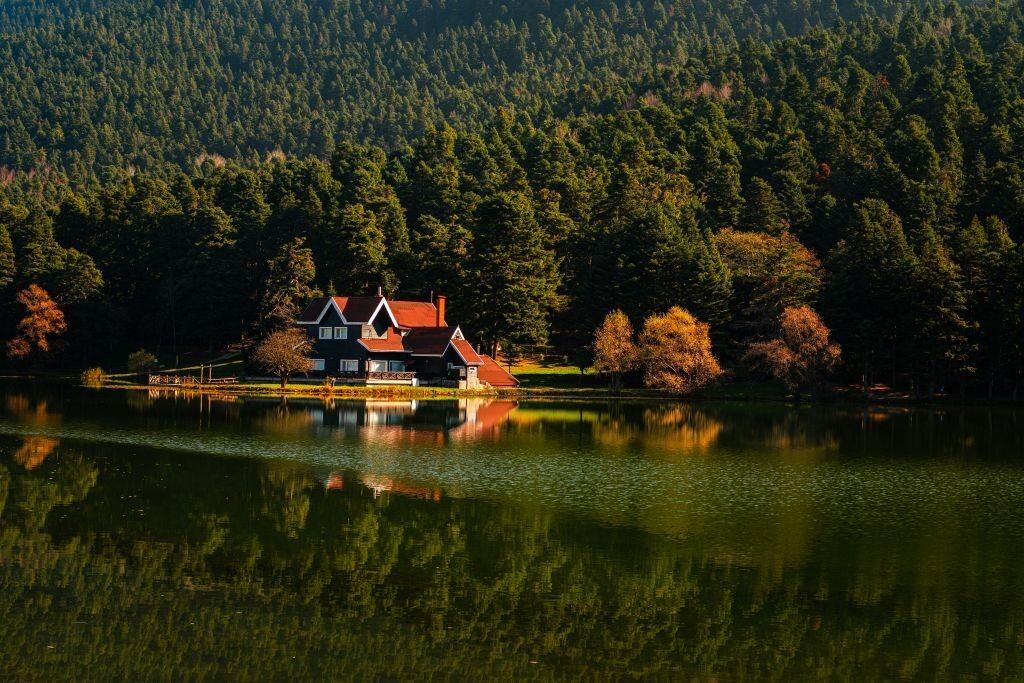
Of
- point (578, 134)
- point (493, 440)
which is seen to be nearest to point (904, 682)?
point (493, 440)

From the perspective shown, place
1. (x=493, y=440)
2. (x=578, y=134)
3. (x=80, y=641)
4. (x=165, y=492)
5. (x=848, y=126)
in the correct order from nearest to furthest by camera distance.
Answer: (x=80, y=641)
(x=165, y=492)
(x=493, y=440)
(x=848, y=126)
(x=578, y=134)

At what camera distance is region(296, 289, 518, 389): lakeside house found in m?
91.8

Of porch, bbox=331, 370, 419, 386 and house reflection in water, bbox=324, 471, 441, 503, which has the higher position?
porch, bbox=331, 370, 419, 386

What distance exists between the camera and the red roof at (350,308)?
94706mm

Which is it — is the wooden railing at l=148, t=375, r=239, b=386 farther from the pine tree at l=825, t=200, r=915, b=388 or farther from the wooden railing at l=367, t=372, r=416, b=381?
the pine tree at l=825, t=200, r=915, b=388

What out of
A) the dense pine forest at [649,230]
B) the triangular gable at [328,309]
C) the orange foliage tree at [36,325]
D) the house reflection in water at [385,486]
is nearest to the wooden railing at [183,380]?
the triangular gable at [328,309]

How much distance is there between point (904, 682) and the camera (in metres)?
17.8

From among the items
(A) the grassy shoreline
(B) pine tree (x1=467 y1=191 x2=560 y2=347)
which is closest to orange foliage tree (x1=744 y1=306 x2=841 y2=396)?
(A) the grassy shoreline

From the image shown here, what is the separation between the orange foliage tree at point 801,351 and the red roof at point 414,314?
29.3 meters

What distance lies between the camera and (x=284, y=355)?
89.8 m

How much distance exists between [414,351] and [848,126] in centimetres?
7777

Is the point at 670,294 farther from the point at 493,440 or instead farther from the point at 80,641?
the point at 80,641

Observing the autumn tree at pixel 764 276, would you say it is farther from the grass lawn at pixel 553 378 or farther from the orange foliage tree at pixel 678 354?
the grass lawn at pixel 553 378

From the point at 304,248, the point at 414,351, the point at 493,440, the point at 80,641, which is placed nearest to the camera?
the point at 80,641
